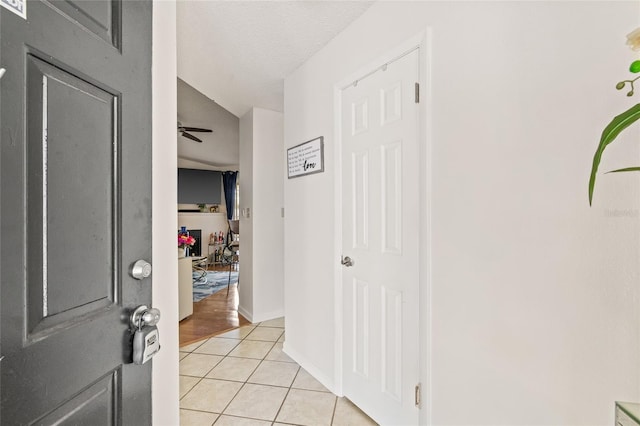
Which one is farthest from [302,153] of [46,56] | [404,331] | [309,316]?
[46,56]

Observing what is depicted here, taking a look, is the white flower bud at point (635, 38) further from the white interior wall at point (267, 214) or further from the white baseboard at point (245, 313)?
the white baseboard at point (245, 313)

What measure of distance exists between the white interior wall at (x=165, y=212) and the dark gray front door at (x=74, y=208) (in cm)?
21

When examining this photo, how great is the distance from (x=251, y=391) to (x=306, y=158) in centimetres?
174

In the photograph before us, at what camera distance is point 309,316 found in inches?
97.6

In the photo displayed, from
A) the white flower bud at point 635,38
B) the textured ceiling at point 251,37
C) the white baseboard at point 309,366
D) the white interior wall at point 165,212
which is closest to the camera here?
the white flower bud at point 635,38

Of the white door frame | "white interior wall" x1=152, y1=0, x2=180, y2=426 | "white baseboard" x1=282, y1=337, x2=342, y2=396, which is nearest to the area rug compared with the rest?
"white baseboard" x1=282, y1=337, x2=342, y2=396

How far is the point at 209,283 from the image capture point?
19.0 ft

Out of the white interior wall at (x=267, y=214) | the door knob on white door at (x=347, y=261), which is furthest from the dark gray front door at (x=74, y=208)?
the white interior wall at (x=267, y=214)

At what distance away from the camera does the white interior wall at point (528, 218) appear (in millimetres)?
921

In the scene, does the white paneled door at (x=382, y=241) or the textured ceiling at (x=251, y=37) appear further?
the textured ceiling at (x=251, y=37)

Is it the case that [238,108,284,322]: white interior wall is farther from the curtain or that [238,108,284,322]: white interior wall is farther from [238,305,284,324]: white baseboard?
the curtain

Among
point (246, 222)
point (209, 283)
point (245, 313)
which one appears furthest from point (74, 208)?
point (209, 283)

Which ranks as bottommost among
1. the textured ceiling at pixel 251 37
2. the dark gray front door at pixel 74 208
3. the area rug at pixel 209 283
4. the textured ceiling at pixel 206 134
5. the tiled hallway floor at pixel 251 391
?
the area rug at pixel 209 283

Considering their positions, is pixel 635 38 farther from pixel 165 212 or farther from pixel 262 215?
pixel 262 215
